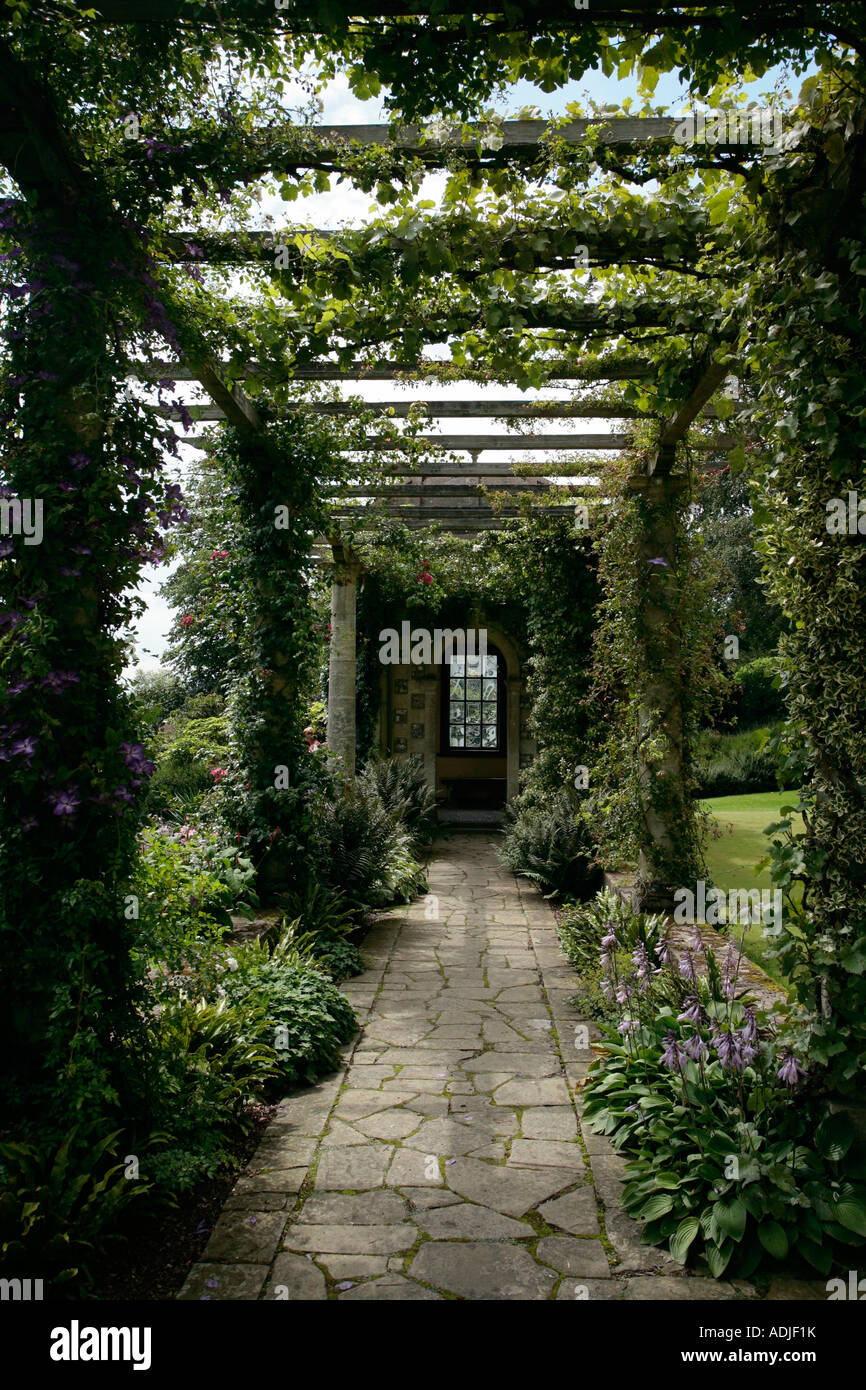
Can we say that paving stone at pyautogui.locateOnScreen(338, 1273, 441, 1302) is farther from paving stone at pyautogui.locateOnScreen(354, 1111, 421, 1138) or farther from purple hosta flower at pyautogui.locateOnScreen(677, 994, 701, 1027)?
purple hosta flower at pyautogui.locateOnScreen(677, 994, 701, 1027)

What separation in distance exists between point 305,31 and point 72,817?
8.44ft

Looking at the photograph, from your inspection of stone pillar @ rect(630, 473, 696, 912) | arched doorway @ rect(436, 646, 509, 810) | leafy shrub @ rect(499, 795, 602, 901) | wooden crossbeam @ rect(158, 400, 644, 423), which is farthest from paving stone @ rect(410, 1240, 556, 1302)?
arched doorway @ rect(436, 646, 509, 810)

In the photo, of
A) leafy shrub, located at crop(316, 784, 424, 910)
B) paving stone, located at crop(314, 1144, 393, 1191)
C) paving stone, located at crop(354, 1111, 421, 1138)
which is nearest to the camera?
paving stone, located at crop(314, 1144, 393, 1191)

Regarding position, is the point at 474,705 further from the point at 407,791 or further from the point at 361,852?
the point at 361,852

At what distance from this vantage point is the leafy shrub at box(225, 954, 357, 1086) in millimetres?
Result: 4051

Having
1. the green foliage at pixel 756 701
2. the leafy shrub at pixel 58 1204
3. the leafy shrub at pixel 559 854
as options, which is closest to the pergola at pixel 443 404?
the leafy shrub at pixel 559 854

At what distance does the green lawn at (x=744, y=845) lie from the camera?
5898 mm

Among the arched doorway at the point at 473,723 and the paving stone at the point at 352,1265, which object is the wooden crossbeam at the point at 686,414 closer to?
the paving stone at the point at 352,1265

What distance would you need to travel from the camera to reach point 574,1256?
9.12ft

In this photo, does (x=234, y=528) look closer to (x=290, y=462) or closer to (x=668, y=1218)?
(x=290, y=462)

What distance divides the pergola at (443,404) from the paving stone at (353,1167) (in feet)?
9.55

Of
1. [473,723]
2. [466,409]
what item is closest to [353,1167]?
[466,409]

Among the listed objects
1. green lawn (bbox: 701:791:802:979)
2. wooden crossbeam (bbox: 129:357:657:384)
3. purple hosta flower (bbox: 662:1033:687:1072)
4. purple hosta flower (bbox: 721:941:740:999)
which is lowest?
green lawn (bbox: 701:791:802:979)
